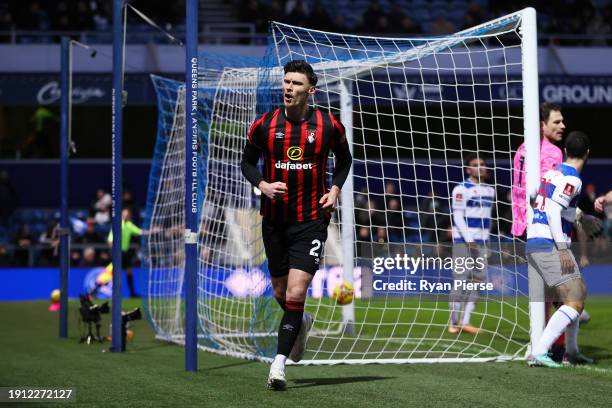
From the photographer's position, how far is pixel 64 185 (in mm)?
10570

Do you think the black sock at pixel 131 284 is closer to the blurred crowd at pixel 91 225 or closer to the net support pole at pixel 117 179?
the blurred crowd at pixel 91 225

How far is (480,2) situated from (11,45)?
1104 cm

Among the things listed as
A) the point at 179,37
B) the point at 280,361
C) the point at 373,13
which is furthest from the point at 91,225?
the point at 280,361

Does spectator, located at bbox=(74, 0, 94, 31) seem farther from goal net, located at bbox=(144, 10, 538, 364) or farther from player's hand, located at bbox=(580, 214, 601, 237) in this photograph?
player's hand, located at bbox=(580, 214, 601, 237)

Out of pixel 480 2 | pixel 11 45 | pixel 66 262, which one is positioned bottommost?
pixel 66 262

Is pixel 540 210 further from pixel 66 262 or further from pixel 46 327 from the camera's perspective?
pixel 46 327

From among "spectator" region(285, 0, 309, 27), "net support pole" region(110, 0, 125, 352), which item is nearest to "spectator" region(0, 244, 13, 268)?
"spectator" region(285, 0, 309, 27)

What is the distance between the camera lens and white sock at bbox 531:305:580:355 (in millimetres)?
7510

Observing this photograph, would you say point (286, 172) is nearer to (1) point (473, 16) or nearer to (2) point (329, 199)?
(2) point (329, 199)

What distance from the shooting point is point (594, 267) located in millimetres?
15953

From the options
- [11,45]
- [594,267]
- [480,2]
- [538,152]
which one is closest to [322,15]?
[480,2]

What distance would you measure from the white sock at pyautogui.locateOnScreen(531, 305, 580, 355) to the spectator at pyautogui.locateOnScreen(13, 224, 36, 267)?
12731mm

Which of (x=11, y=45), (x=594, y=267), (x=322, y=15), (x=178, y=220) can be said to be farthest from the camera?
(x=322, y=15)

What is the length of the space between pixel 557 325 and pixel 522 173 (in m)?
1.50
